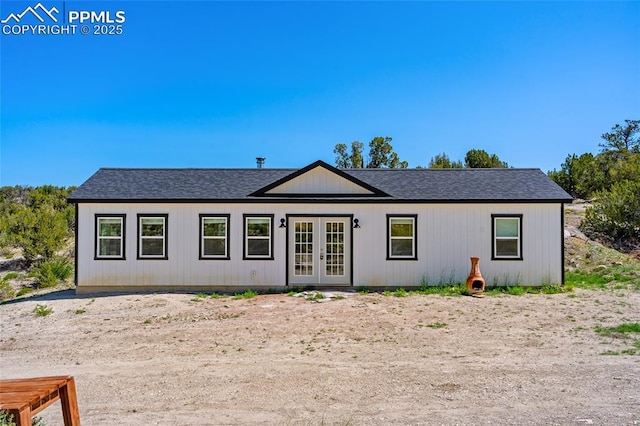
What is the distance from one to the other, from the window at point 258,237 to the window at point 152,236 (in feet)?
8.58

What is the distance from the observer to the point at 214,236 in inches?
566

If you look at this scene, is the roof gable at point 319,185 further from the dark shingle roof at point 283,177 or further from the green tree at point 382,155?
the green tree at point 382,155

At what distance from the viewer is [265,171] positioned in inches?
674

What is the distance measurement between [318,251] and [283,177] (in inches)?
120

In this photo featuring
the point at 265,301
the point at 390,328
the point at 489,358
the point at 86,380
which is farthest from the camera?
the point at 265,301

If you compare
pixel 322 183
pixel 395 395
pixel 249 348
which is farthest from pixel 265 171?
pixel 395 395

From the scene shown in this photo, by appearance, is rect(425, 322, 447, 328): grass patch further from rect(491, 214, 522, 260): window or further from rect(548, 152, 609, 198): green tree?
rect(548, 152, 609, 198): green tree

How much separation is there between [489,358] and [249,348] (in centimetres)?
408

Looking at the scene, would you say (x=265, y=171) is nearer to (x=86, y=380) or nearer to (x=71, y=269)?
(x=71, y=269)

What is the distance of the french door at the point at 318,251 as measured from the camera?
47.1 feet

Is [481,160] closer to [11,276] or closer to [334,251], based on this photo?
[334,251]

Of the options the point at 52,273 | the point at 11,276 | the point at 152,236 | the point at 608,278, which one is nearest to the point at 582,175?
the point at 608,278

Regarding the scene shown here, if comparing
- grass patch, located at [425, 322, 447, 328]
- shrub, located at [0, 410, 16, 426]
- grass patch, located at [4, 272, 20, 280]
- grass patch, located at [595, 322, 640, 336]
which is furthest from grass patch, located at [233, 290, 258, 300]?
grass patch, located at [4, 272, 20, 280]

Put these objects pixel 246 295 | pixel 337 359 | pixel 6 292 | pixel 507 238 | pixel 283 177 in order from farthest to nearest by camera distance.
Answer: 1. pixel 283 177
2. pixel 6 292
3. pixel 507 238
4. pixel 246 295
5. pixel 337 359
